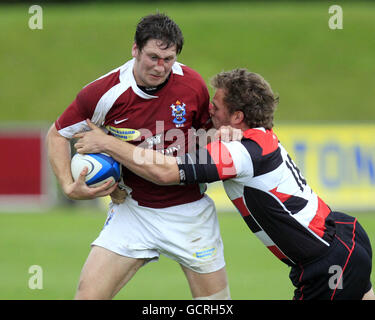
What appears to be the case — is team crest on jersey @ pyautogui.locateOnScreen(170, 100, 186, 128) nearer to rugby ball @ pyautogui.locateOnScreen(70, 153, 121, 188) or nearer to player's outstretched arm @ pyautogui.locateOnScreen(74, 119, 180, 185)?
player's outstretched arm @ pyautogui.locateOnScreen(74, 119, 180, 185)

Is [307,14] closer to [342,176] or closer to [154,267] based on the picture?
[342,176]

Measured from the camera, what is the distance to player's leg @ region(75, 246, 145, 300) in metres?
5.30

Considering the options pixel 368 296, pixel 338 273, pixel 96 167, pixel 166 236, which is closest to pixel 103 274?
pixel 166 236

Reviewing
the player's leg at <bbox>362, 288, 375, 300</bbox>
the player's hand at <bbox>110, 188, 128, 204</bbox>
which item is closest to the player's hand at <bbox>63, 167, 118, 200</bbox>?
the player's hand at <bbox>110, 188, 128, 204</bbox>

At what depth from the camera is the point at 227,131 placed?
206 inches

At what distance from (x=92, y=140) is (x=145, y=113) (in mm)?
456

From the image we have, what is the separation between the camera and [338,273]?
5105mm

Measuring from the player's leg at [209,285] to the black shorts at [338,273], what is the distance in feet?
2.07

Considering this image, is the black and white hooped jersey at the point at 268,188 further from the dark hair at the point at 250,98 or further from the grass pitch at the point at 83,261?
the grass pitch at the point at 83,261

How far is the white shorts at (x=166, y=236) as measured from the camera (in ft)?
18.2

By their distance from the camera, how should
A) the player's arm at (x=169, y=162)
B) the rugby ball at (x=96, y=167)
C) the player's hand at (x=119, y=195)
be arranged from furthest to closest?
the player's hand at (x=119, y=195), the rugby ball at (x=96, y=167), the player's arm at (x=169, y=162)

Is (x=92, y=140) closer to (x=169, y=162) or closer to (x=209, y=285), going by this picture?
(x=169, y=162)

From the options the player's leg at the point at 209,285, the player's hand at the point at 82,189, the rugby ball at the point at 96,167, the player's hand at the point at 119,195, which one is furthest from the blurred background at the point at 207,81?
the rugby ball at the point at 96,167

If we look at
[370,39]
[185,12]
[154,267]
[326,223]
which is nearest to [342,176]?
[154,267]
